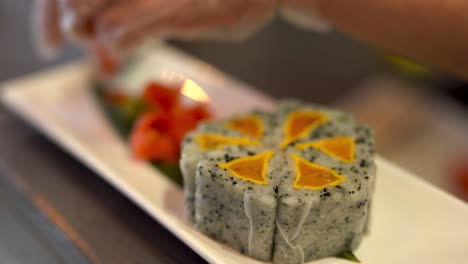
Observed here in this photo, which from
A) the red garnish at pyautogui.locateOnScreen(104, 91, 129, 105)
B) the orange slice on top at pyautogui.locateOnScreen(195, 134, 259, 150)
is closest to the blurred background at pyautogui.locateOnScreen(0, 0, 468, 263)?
the red garnish at pyautogui.locateOnScreen(104, 91, 129, 105)

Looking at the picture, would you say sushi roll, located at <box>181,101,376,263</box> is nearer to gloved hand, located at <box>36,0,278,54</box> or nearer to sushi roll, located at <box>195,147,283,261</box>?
sushi roll, located at <box>195,147,283,261</box>

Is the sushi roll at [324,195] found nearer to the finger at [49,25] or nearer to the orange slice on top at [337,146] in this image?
the orange slice on top at [337,146]

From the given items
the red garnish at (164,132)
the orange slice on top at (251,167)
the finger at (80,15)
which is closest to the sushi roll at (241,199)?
the orange slice on top at (251,167)

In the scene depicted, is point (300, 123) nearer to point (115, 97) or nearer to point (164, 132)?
point (164, 132)

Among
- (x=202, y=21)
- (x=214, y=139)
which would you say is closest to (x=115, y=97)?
(x=202, y=21)

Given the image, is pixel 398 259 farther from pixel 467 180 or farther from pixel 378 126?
pixel 378 126

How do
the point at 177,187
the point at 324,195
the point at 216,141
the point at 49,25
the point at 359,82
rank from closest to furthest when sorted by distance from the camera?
the point at 324,195
the point at 216,141
the point at 177,187
the point at 49,25
the point at 359,82

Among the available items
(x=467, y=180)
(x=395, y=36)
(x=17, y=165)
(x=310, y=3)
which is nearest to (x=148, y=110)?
(x=17, y=165)
